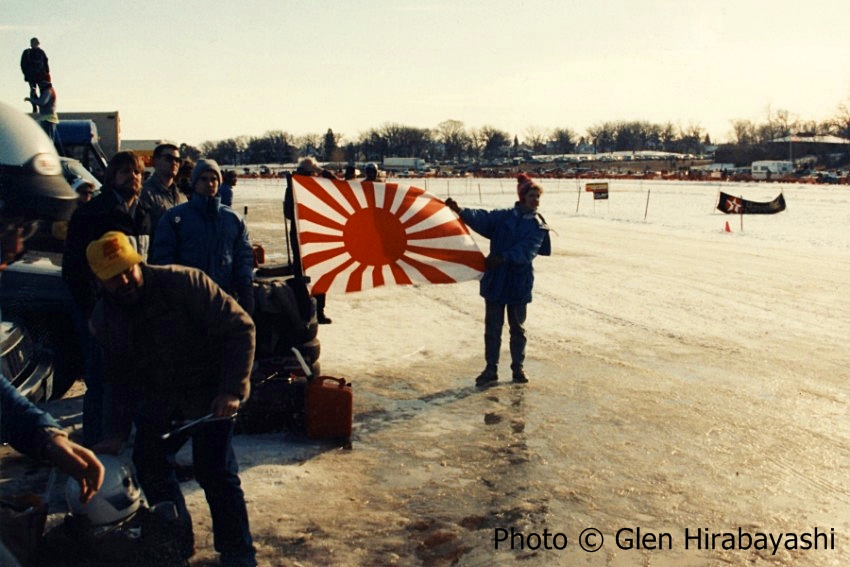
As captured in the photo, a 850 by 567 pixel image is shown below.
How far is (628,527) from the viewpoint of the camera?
4.98 metres

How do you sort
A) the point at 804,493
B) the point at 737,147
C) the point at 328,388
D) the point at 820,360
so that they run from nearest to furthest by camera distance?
the point at 804,493
the point at 328,388
the point at 820,360
the point at 737,147

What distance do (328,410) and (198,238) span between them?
158 cm

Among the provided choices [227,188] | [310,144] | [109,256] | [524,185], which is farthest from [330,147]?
[109,256]

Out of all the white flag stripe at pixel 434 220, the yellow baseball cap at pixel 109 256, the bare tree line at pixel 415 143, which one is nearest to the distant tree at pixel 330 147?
the bare tree line at pixel 415 143

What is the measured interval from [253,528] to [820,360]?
266 inches

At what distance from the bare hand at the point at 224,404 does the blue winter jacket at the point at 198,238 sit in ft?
6.66

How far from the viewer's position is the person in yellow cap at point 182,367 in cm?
391

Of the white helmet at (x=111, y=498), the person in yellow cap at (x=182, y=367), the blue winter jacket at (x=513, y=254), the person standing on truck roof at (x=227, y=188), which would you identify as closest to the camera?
the person in yellow cap at (x=182, y=367)

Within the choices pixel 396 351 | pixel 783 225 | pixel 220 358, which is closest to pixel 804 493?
pixel 220 358

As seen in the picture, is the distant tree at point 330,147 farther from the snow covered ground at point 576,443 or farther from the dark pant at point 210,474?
the dark pant at point 210,474

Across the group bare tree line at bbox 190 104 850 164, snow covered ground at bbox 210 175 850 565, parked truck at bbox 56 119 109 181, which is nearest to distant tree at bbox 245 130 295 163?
bare tree line at bbox 190 104 850 164

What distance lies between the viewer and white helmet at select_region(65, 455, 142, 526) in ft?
13.7

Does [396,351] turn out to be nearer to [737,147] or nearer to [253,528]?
[253,528]

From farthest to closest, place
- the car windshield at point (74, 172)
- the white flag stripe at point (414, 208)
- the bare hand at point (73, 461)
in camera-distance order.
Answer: the car windshield at point (74, 172), the white flag stripe at point (414, 208), the bare hand at point (73, 461)
